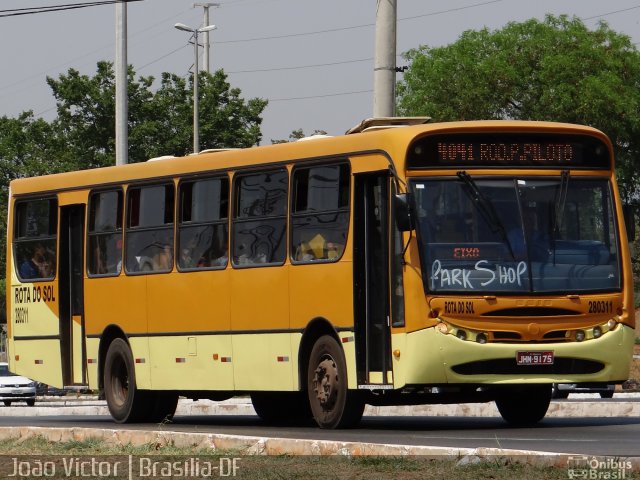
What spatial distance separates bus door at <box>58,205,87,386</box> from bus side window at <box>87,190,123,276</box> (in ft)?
1.06

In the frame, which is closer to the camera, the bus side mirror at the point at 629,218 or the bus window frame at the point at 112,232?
the bus side mirror at the point at 629,218

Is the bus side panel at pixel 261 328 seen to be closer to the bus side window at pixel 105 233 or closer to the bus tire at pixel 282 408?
the bus tire at pixel 282 408

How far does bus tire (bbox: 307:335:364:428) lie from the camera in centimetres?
1786

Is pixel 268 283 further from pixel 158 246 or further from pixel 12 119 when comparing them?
pixel 12 119

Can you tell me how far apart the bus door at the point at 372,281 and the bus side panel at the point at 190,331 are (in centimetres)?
269

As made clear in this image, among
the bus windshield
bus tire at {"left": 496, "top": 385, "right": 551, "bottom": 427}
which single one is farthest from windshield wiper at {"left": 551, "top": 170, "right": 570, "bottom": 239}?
bus tire at {"left": 496, "top": 385, "right": 551, "bottom": 427}

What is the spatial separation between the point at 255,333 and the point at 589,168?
4.25m

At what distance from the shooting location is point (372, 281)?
A: 17672mm

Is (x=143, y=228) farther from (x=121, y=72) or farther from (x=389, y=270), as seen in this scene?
(x=121, y=72)

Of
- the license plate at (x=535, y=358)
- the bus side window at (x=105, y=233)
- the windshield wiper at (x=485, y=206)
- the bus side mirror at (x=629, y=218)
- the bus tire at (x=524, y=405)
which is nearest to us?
the license plate at (x=535, y=358)

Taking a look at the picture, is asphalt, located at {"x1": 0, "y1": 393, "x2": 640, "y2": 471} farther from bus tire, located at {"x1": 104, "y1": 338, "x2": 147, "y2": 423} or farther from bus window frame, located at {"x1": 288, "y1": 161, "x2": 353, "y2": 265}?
bus window frame, located at {"x1": 288, "y1": 161, "x2": 353, "y2": 265}

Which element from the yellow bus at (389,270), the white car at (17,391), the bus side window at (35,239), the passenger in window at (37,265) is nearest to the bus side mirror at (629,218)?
the yellow bus at (389,270)

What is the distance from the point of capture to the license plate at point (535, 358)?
669 inches

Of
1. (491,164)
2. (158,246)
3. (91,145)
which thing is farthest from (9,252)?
(91,145)
